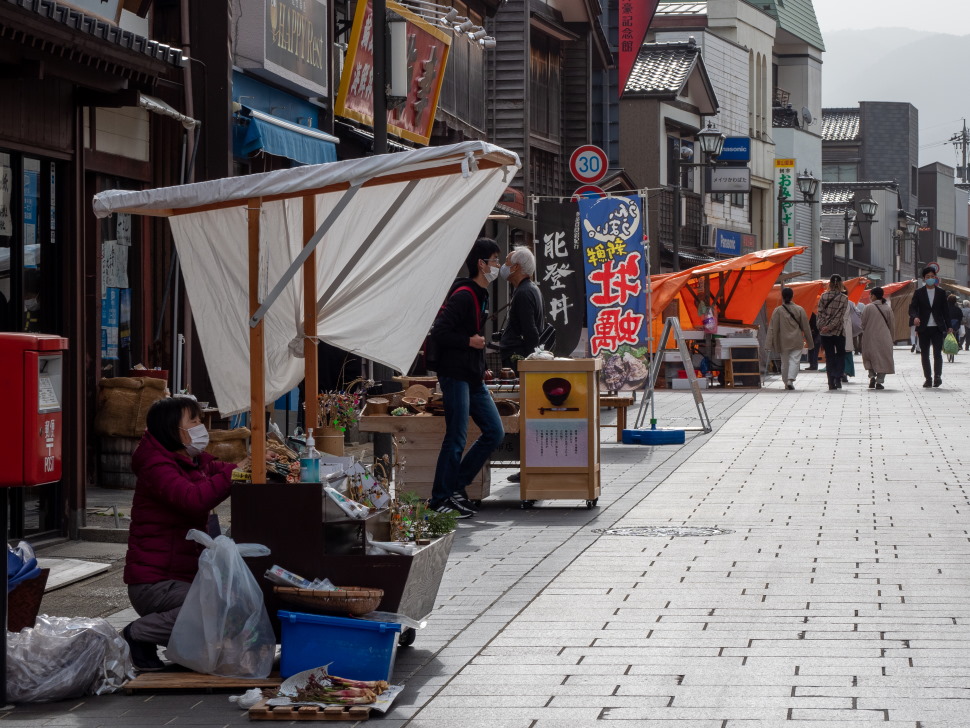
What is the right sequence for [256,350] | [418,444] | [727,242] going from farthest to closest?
[727,242]
[418,444]
[256,350]

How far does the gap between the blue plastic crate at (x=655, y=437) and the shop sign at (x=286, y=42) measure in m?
5.41

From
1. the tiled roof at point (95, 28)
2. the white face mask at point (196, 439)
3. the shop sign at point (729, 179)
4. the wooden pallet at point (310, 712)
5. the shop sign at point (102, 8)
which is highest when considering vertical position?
the shop sign at point (729, 179)

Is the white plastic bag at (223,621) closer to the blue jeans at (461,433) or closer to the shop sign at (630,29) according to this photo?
the blue jeans at (461,433)

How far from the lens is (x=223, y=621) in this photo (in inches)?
243

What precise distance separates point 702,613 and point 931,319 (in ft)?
69.4

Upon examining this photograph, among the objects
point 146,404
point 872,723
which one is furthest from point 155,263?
point 872,723

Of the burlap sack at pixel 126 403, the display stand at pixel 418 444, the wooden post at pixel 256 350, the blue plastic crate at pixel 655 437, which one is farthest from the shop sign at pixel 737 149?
the wooden post at pixel 256 350

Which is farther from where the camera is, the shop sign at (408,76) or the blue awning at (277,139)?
the shop sign at (408,76)

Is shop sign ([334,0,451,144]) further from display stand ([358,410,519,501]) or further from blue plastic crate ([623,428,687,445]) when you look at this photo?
display stand ([358,410,519,501])

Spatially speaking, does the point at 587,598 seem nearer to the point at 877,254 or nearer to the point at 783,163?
the point at 783,163

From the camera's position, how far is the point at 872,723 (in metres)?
5.34

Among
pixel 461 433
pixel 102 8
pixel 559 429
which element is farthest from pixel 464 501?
pixel 102 8

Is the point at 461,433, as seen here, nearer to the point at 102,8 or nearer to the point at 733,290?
the point at 102,8

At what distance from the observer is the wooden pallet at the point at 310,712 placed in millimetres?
5711
